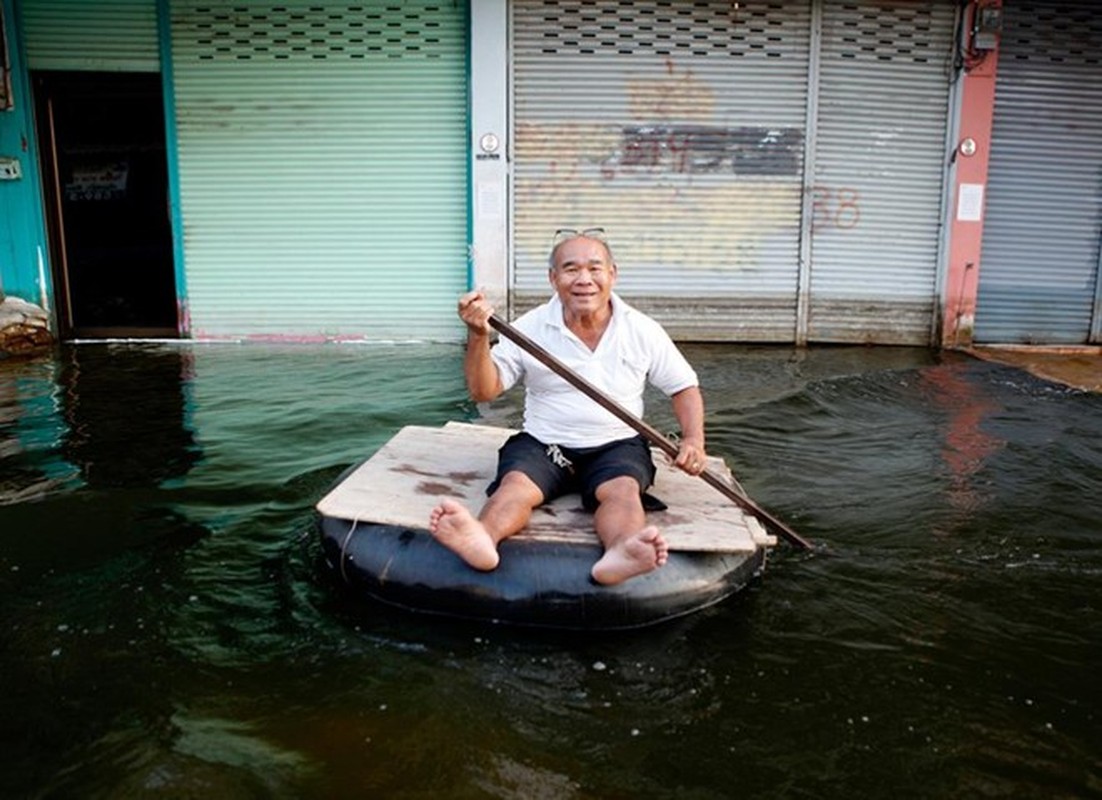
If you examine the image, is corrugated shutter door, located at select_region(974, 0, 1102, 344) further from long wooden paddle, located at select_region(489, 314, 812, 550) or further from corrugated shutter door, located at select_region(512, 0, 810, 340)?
long wooden paddle, located at select_region(489, 314, 812, 550)

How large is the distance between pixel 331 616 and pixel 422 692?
0.74 m

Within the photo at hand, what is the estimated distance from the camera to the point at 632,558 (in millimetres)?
3418

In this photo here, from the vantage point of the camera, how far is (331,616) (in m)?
3.84

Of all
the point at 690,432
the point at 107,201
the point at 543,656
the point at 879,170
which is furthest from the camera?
the point at 107,201

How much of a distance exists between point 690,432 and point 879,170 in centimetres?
761

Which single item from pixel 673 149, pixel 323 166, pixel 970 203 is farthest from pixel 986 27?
pixel 323 166

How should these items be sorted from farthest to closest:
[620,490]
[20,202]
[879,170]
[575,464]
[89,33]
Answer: [879,170], [20,202], [89,33], [575,464], [620,490]

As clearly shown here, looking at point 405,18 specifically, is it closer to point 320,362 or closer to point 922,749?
point 320,362

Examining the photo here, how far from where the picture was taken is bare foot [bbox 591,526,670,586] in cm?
333

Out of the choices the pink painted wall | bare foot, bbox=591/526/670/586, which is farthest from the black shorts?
the pink painted wall

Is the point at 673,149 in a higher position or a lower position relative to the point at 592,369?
higher

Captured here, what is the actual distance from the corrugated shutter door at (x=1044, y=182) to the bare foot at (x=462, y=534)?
30.3ft

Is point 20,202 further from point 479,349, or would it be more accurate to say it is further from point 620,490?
point 620,490

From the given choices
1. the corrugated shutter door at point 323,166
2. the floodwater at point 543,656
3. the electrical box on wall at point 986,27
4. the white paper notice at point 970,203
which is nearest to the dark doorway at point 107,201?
the corrugated shutter door at point 323,166
